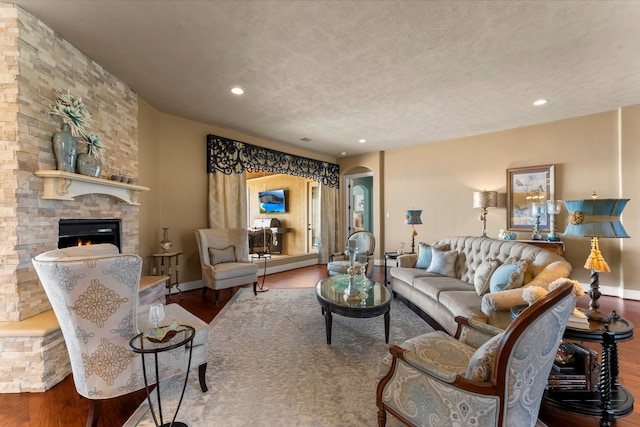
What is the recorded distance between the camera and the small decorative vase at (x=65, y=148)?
2396mm

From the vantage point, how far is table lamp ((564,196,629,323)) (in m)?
1.75

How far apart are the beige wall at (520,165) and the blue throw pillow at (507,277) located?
117 inches

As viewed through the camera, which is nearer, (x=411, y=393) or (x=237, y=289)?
(x=411, y=393)

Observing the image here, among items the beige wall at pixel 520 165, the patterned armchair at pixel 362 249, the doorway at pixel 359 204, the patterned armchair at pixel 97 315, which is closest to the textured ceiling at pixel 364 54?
the beige wall at pixel 520 165

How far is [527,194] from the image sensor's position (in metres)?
4.91

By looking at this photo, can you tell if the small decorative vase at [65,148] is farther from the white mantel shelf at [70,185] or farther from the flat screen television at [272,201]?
the flat screen television at [272,201]

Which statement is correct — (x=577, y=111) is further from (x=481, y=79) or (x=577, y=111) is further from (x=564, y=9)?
(x=564, y=9)

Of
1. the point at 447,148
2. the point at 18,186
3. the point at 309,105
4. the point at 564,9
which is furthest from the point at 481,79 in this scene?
the point at 18,186

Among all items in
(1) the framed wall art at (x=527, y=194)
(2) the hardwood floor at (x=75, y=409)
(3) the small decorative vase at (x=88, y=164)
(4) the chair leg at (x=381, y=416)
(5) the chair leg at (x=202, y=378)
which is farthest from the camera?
(1) the framed wall art at (x=527, y=194)

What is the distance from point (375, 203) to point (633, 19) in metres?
5.00

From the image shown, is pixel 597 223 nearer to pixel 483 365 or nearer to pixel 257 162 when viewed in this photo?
pixel 483 365

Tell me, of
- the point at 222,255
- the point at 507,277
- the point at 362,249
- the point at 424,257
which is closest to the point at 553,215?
the point at 424,257

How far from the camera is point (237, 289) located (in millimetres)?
4703

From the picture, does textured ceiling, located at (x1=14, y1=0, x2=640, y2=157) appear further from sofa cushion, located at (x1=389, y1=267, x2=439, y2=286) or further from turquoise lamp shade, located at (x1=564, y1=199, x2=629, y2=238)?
sofa cushion, located at (x1=389, y1=267, x2=439, y2=286)
